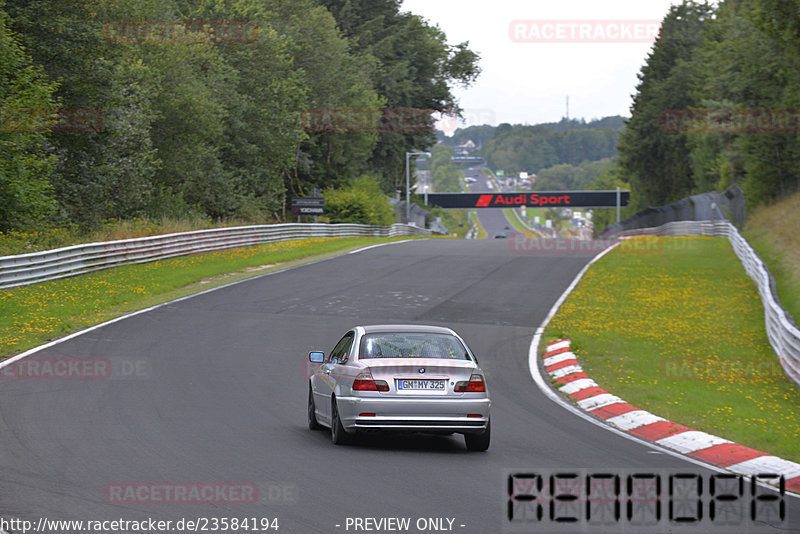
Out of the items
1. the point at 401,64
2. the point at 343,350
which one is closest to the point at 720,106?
the point at 401,64

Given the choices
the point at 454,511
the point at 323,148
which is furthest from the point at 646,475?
the point at 323,148

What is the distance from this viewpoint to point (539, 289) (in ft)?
90.4

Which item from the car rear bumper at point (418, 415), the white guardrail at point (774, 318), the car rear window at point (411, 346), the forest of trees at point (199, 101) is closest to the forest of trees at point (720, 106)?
the white guardrail at point (774, 318)

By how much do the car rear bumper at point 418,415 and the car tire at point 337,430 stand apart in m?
0.21

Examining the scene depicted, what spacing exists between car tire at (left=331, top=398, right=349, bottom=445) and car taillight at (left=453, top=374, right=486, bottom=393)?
4.11ft

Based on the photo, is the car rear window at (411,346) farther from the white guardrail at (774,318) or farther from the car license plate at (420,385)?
the white guardrail at (774,318)

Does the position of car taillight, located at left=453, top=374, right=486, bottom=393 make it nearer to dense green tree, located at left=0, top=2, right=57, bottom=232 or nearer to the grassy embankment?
the grassy embankment

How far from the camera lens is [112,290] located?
2508 centimetres

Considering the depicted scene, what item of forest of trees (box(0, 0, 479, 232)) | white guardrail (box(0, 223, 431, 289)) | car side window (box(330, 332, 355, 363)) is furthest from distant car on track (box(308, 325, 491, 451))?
forest of trees (box(0, 0, 479, 232))

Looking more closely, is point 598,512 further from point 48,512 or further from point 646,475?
point 48,512

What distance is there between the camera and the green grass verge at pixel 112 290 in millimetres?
19062

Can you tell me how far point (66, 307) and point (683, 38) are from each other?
82150mm

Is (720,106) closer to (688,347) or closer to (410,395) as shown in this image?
(688,347)

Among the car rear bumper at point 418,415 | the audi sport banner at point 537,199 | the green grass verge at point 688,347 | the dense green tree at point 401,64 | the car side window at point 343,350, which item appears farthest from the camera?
the audi sport banner at point 537,199
